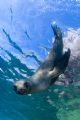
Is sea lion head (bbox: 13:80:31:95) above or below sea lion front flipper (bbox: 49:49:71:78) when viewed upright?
below

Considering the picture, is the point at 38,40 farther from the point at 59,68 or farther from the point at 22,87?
the point at 22,87

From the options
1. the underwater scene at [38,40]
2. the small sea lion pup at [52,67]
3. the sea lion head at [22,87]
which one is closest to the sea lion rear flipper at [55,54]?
the small sea lion pup at [52,67]

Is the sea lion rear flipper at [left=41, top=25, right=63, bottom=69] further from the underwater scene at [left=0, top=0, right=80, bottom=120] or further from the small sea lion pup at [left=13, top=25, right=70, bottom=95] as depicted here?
the underwater scene at [left=0, top=0, right=80, bottom=120]

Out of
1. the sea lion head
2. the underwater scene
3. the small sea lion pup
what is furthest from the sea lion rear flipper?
the underwater scene

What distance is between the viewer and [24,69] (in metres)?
15.4

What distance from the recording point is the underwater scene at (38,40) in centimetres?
975

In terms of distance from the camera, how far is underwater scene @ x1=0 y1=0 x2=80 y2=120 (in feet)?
32.0

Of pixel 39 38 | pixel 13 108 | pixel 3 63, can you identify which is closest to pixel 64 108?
pixel 13 108

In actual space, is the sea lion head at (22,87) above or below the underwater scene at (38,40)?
below

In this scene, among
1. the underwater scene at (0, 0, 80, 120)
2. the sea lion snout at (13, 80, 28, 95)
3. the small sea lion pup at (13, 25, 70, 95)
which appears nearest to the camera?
the sea lion snout at (13, 80, 28, 95)

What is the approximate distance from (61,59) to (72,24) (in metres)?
7.35

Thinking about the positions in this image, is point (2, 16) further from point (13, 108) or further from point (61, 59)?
point (13, 108)

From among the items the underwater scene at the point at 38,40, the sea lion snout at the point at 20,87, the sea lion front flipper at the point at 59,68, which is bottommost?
the sea lion snout at the point at 20,87

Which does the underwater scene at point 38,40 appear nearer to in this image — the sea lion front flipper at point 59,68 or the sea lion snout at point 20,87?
the sea lion front flipper at point 59,68
